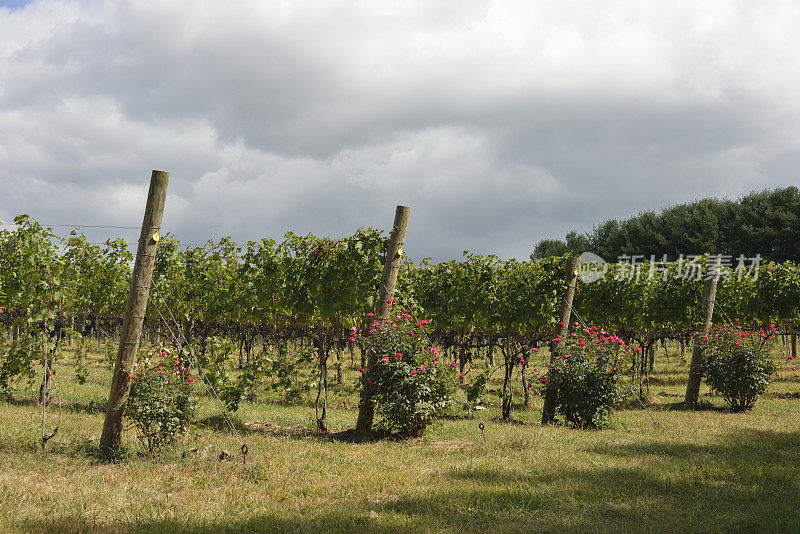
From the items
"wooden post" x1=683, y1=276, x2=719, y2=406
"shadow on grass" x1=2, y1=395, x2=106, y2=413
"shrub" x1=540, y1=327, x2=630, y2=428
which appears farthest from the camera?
"wooden post" x1=683, y1=276, x2=719, y2=406

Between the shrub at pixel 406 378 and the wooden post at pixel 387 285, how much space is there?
13cm

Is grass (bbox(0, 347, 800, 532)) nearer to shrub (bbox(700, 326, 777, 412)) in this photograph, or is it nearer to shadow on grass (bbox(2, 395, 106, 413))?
shadow on grass (bbox(2, 395, 106, 413))

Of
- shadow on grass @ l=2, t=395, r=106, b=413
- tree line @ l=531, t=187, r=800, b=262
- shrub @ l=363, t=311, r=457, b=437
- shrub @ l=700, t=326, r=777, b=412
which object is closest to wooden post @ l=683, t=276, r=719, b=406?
shrub @ l=700, t=326, r=777, b=412

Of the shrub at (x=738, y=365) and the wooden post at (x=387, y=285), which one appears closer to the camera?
the wooden post at (x=387, y=285)

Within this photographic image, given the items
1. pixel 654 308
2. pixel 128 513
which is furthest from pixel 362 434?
pixel 654 308

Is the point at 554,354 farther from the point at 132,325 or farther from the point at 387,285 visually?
the point at 132,325

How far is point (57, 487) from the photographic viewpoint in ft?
16.5

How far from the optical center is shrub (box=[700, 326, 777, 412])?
1195cm

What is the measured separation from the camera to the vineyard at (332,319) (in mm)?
7332

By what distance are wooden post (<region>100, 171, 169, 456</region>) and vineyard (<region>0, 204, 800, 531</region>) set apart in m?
0.21

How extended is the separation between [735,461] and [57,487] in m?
7.05

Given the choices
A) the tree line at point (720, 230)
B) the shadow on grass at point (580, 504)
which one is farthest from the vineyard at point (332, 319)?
the tree line at point (720, 230)

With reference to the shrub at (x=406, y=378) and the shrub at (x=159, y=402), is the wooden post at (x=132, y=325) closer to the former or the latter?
the shrub at (x=159, y=402)

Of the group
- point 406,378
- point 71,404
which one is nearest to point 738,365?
point 406,378
